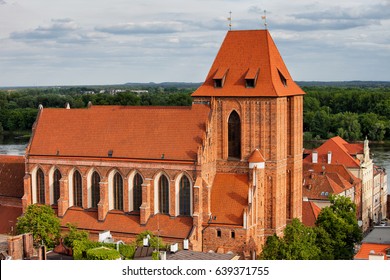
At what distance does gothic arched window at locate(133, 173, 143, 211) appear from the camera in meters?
50.2

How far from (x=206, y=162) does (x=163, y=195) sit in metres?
4.08

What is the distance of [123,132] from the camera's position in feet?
168

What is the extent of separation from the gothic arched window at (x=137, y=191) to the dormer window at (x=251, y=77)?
1021 cm

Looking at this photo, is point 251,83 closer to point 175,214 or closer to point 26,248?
point 175,214

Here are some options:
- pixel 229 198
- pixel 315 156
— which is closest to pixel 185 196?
pixel 229 198

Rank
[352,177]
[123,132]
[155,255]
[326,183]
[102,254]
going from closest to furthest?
[102,254] → [155,255] → [123,132] → [326,183] → [352,177]

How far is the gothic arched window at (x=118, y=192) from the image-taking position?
51094 millimetres

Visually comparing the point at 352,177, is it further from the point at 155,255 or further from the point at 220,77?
the point at 155,255

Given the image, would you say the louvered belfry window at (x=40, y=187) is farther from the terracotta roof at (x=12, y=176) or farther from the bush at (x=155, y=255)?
the bush at (x=155, y=255)

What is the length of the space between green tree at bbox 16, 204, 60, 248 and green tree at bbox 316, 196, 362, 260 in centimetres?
1846

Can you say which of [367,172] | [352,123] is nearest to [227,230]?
[367,172]

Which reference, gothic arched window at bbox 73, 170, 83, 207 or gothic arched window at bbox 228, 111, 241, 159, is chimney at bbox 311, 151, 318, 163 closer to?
gothic arched window at bbox 228, 111, 241, 159

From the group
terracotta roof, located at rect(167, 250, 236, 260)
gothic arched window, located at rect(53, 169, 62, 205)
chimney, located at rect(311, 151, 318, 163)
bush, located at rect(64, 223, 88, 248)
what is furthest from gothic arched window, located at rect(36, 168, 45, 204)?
chimney, located at rect(311, 151, 318, 163)

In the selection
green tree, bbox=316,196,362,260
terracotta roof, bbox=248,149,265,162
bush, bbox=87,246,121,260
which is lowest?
green tree, bbox=316,196,362,260
